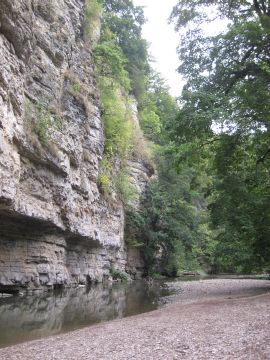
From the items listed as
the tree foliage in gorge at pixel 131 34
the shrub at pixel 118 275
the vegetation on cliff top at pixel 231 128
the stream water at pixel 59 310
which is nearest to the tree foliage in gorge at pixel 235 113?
the vegetation on cliff top at pixel 231 128

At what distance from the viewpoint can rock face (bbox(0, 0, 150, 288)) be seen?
1445 centimetres

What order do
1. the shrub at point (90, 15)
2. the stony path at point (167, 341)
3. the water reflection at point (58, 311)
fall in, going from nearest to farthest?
the stony path at point (167, 341) → the water reflection at point (58, 311) → the shrub at point (90, 15)

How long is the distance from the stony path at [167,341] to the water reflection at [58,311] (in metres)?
1.30

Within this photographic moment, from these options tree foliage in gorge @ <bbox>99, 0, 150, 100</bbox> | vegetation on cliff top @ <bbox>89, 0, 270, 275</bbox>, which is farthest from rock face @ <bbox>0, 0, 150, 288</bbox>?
tree foliage in gorge @ <bbox>99, 0, 150, 100</bbox>

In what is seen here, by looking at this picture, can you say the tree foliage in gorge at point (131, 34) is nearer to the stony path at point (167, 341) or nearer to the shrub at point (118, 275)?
the shrub at point (118, 275)

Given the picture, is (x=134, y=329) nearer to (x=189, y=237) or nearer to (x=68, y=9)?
(x=68, y=9)

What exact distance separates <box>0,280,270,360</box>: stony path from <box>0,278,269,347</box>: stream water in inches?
50.4

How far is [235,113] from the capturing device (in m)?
13.9

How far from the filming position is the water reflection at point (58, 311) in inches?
379

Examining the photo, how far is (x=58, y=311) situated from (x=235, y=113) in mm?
9274

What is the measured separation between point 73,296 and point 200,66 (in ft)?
37.0

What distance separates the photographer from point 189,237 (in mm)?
33906

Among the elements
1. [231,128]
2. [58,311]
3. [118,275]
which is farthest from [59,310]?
[118,275]

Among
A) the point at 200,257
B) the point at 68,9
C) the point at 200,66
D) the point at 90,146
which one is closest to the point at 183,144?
the point at 200,66
